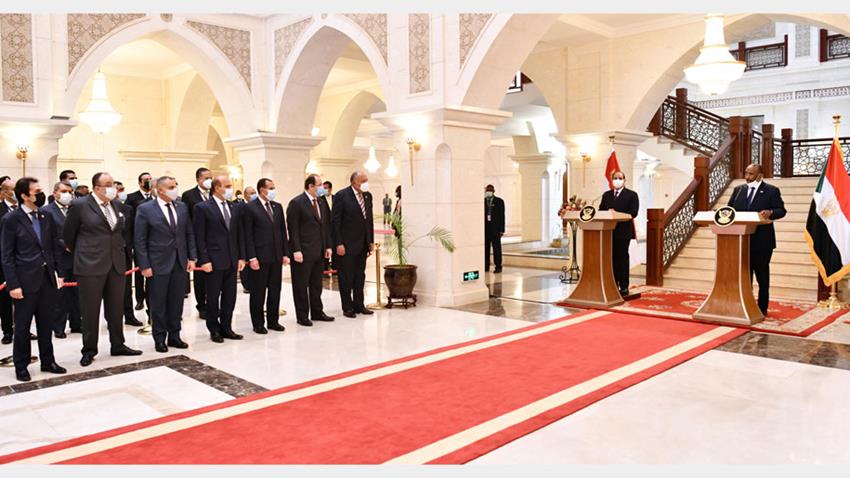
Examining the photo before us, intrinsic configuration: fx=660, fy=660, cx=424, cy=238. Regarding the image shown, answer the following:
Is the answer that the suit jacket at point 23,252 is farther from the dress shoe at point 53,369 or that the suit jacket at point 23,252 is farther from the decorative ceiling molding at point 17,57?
the decorative ceiling molding at point 17,57

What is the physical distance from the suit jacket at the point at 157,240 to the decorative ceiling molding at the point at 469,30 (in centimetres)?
376

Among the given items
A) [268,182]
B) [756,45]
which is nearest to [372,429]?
[268,182]

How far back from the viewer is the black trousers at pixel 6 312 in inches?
239

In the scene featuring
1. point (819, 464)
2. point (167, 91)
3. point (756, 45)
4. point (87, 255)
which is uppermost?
point (756, 45)

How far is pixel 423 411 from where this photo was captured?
395 cm

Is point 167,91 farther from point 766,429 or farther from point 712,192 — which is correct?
point 766,429

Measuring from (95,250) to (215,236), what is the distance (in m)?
1.08

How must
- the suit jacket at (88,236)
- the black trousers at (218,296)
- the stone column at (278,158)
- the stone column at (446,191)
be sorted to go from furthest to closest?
1. the stone column at (278,158)
2. the stone column at (446,191)
3. the black trousers at (218,296)
4. the suit jacket at (88,236)

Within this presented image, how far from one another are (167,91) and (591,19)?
30.2 ft

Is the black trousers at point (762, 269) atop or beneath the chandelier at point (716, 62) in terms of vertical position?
beneath

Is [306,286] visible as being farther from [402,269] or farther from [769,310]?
[769,310]

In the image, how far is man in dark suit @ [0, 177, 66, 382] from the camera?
4.72m

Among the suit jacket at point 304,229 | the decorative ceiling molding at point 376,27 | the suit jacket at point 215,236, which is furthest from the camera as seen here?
the decorative ceiling molding at point 376,27

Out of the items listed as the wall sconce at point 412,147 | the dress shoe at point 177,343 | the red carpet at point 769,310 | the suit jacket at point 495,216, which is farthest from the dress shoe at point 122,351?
the suit jacket at point 495,216
